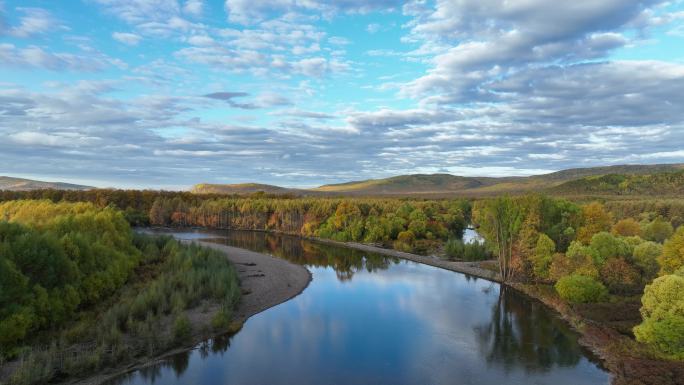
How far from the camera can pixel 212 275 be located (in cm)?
4106

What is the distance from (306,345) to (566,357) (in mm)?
16757

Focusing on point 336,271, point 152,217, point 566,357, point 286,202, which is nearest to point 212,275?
point 336,271

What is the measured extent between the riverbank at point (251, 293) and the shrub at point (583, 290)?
25.4 metres

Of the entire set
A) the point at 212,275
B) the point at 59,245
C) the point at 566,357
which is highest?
the point at 59,245

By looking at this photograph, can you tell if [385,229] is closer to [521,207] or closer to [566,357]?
[521,207]

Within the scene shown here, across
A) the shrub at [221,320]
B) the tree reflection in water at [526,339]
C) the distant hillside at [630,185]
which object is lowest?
the tree reflection in water at [526,339]

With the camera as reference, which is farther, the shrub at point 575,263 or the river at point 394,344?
the shrub at point 575,263

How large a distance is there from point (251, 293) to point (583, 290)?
29912 millimetres

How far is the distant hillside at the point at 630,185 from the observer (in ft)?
466

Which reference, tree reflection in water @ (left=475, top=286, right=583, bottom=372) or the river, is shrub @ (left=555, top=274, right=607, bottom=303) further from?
the river

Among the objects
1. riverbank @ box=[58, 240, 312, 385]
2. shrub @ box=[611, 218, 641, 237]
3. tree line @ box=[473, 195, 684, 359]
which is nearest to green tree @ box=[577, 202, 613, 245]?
tree line @ box=[473, 195, 684, 359]

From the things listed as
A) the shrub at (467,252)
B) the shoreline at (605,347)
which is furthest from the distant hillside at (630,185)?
the shoreline at (605,347)

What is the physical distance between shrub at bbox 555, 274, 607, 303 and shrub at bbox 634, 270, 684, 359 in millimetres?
11223

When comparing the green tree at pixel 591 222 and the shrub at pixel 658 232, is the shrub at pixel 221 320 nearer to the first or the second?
the green tree at pixel 591 222
